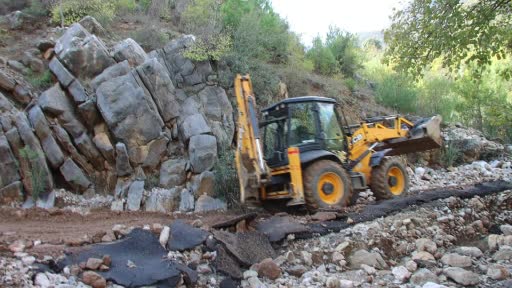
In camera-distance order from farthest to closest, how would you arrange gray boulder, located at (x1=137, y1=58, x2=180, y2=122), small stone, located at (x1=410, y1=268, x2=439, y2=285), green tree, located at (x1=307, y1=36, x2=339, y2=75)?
green tree, located at (x1=307, y1=36, x2=339, y2=75)
gray boulder, located at (x1=137, y1=58, x2=180, y2=122)
small stone, located at (x1=410, y1=268, x2=439, y2=285)

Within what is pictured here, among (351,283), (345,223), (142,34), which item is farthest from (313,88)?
(351,283)

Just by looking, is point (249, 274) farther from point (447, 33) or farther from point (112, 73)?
point (112, 73)

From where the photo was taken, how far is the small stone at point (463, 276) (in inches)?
219

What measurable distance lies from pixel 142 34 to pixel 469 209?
11405mm

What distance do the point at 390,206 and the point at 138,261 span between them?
4724 millimetres

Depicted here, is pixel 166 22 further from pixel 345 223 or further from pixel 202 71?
pixel 345 223

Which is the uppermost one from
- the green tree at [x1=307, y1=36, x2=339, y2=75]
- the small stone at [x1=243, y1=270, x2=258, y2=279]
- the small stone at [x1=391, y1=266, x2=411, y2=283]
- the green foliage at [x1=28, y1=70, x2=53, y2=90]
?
the green tree at [x1=307, y1=36, x2=339, y2=75]

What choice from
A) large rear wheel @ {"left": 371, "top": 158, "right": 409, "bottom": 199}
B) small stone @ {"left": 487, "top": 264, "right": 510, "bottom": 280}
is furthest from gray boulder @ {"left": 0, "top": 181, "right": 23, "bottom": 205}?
small stone @ {"left": 487, "top": 264, "right": 510, "bottom": 280}

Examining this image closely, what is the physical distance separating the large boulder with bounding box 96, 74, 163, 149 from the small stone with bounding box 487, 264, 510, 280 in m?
8.89

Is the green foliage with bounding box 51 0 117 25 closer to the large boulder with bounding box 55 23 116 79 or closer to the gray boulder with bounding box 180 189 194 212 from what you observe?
the large boulder with bounding box 55 23 116 79

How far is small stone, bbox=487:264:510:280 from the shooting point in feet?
18.6

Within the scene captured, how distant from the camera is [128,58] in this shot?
13570mm

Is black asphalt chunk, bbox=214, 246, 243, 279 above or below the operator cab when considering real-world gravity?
below

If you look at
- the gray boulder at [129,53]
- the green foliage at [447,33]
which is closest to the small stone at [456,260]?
the green foliage at [447,33]
